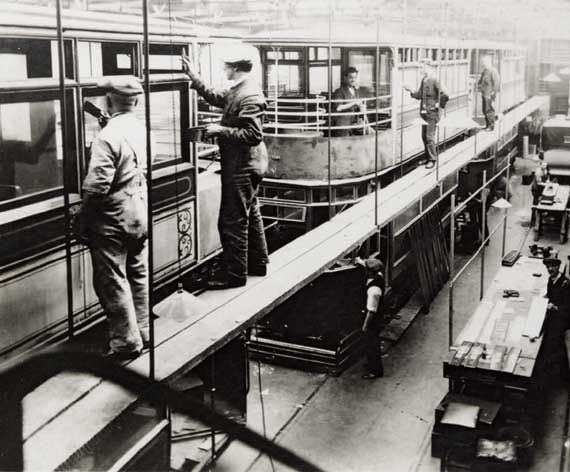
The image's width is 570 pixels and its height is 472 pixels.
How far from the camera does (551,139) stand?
26.5 m

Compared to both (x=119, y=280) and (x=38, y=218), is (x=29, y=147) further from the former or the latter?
(x=119, y=280)

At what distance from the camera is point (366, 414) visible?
1013 cm

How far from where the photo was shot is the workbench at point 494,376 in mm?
8609

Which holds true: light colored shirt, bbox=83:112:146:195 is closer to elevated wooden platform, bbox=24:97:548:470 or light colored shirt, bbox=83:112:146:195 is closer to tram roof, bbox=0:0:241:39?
tram roof, bbox=0:0:241:39

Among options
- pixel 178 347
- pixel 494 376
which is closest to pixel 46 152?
pixel 178 347

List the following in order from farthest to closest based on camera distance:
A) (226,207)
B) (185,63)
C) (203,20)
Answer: (203,20), (226,207), (185,63)

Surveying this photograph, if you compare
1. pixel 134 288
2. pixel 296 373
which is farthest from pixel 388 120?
pixel 134 288

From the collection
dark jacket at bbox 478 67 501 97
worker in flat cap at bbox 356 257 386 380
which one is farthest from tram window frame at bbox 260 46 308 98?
dark jacket at bbox 478 67 501 97

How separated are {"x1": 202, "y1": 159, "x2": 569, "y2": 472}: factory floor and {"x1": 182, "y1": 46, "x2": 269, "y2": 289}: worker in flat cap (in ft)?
7.18

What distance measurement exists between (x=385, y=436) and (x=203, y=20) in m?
10.3

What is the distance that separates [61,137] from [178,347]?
4.93 feet

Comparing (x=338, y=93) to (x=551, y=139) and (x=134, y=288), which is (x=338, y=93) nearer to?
(x=134, y=288)

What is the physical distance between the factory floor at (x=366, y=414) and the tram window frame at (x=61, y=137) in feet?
11.3

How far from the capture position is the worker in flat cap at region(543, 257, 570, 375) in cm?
1147
